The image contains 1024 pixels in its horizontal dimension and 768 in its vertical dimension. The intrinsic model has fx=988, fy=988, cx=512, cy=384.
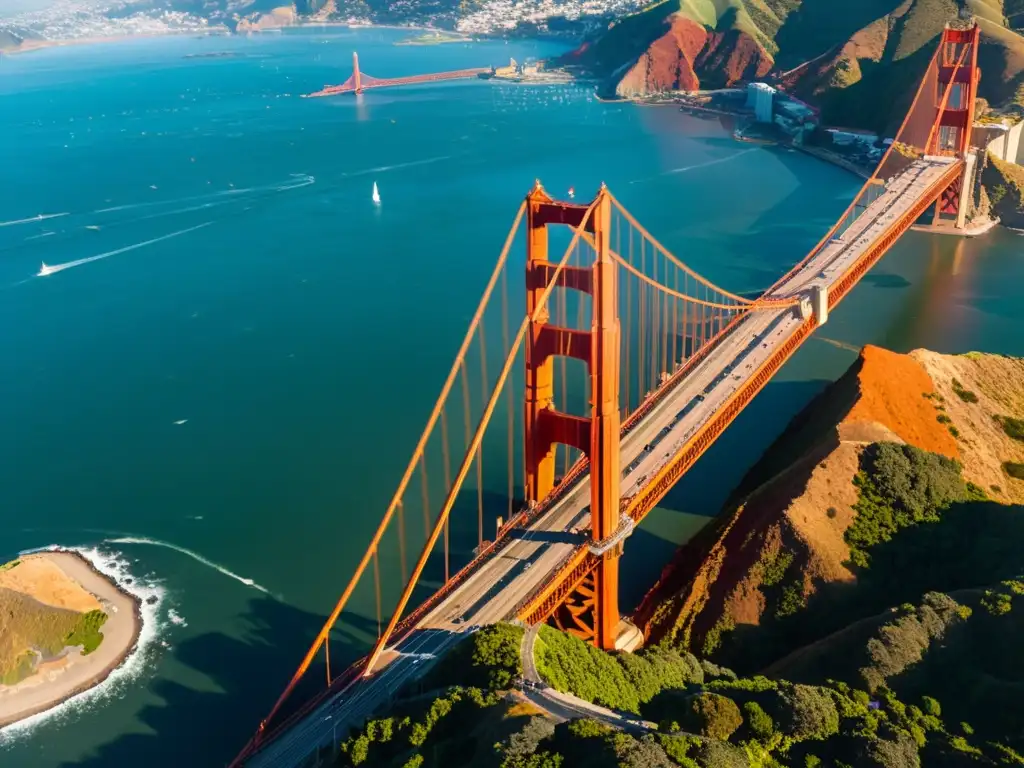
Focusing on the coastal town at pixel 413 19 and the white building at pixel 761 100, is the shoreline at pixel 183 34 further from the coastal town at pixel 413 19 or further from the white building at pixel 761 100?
the white building at pixel 761 100

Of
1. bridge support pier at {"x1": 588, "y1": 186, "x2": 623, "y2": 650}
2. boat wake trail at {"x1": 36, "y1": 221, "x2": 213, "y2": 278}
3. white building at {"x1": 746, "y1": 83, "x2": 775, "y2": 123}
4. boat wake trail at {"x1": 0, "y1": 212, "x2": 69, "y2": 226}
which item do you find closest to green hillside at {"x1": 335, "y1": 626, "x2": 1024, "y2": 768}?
bridge support pier at {"x1": 588, "y1": 186, "x2": 623, "y2": 650}

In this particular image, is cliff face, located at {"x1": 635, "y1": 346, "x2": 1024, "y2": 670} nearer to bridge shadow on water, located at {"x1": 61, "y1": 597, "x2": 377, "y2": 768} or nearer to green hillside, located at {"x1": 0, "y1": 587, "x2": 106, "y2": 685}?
bridge shadow on water, located at {"x1": 61, "y1": 597, "x2": 377, "y2": 768}

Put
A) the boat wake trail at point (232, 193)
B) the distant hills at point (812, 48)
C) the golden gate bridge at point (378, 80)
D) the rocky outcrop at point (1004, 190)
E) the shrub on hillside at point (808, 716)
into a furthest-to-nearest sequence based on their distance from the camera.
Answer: the golden gate bridge at point (378, 80) < the distant hills at point (812, 48) < the boat wake trail at point (232, 193) < the rocky outcrop at point (1004, 190) < the shrub on hillside at point (808, 716)

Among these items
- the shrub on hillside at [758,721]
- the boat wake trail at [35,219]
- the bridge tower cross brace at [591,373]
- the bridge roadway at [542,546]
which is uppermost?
Result: the bridge tower cross brace at [591,373]

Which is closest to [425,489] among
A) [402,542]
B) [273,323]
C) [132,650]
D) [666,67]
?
[402,542]

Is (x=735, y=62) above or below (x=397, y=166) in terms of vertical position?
above

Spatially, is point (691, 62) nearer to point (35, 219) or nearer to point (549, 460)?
point (35, 219)

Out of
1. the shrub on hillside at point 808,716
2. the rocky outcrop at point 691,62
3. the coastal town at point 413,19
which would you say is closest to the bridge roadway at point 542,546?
the shrub on hillside at point 808,716
